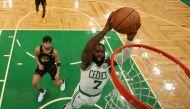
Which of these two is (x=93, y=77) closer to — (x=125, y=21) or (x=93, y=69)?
(x=93, y=69)

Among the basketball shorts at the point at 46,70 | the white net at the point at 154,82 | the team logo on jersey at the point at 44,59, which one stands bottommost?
the white net at the point at 154,82

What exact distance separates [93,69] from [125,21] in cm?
81

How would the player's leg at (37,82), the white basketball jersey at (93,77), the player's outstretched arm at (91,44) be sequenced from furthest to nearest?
the player's leg at (37,82)
the white basketball jersey at (93,77)
the player's outstretched arm at (91,44)

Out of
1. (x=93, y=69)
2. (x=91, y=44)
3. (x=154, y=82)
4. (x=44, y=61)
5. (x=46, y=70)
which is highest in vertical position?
(x=91, y=44)

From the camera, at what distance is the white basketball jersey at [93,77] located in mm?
4023

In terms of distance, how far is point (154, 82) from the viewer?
20.8 feet

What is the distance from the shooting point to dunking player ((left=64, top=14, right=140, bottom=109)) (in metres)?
3.65

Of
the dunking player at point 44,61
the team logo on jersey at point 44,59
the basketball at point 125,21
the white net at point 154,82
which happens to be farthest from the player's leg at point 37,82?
the basketball at point 125,21

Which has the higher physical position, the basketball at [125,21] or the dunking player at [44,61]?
the basketball at [125,21]

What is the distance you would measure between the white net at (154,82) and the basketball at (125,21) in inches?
61.6

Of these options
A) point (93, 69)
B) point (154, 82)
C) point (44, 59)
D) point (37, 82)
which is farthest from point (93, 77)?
point (154, 82)

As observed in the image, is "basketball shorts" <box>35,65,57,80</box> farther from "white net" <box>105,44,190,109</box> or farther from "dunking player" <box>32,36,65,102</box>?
"white net" <box>105,44,190,109</box>

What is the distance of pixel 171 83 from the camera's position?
6355 mm

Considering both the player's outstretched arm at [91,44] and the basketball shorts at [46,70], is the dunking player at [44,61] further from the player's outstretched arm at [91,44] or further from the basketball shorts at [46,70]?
the player's outstretched arm at [91,44]
